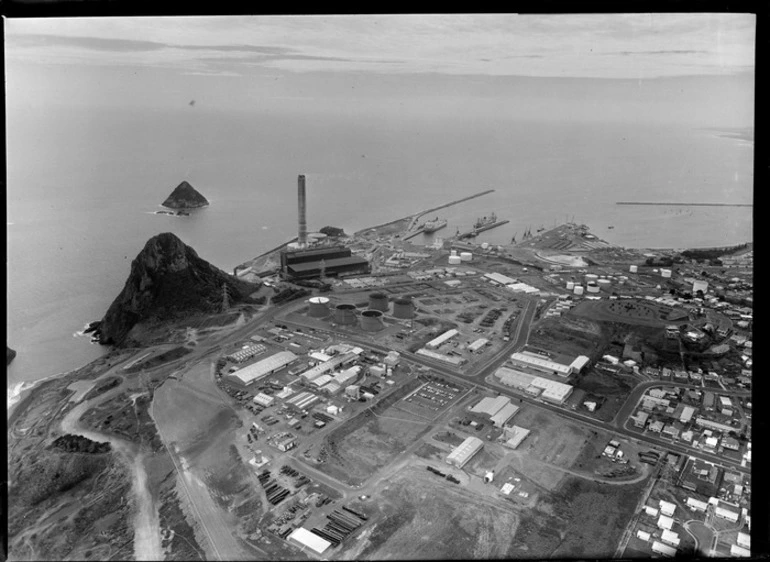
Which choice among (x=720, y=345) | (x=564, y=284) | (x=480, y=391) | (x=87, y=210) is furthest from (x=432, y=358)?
(x=87, y=210)

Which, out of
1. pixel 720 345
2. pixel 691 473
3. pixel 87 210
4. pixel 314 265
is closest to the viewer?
pixel 691 473

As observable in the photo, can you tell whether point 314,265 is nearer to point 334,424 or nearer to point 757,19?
point 334,424

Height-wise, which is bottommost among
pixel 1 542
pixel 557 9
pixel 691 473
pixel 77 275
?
pixel 691 473

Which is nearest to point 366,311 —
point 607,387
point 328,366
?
point 328,366

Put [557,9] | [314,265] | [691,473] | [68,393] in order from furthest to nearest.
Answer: [314,265] < [68,393] < [691,473] < [557,9]

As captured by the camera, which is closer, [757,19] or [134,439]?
[757,19]

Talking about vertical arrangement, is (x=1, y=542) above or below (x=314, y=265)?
above
